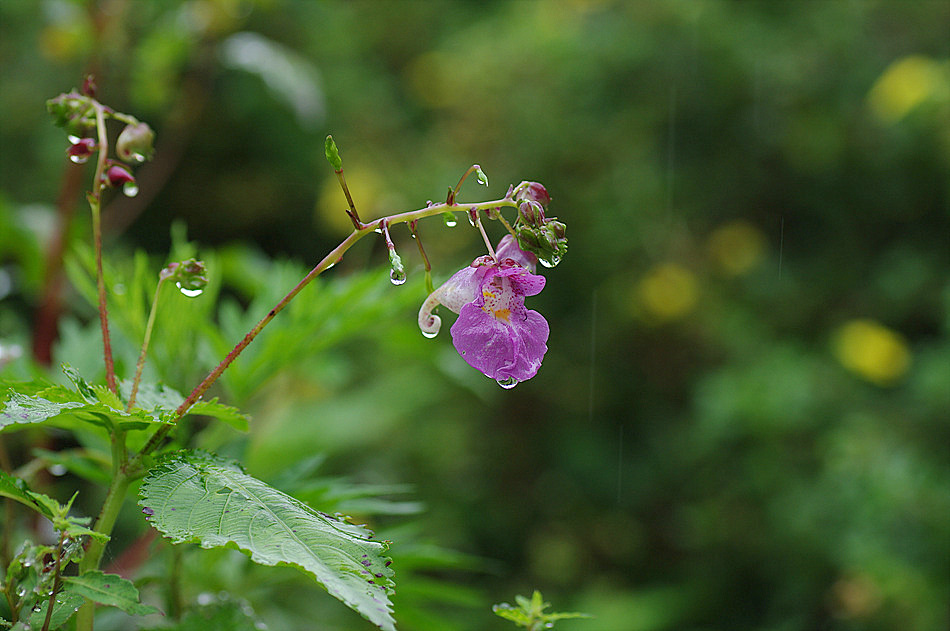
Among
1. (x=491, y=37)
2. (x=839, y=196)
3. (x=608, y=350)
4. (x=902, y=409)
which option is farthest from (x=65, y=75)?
(x=902, y=409)

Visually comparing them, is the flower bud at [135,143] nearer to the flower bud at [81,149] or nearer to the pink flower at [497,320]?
the flower bud at [81,149]

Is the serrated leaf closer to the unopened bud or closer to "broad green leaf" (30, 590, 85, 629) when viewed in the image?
"broad green leaf" (30, 590, 85, 629)

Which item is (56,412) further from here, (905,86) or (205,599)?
(905,86)

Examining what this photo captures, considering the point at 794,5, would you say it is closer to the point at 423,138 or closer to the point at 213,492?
the point at 423,138

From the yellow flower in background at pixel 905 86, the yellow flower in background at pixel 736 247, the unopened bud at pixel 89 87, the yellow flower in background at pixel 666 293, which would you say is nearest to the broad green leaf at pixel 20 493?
the unopened bud at pixel 89 87

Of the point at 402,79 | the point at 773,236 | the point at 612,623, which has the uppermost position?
the point at 402,79

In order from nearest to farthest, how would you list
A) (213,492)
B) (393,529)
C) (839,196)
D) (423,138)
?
(213,492) → (393,529) → (839,196) → (423,138)
